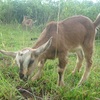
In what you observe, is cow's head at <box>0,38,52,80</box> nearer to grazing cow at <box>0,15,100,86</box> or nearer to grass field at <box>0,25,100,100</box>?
grazing cow at <box>0,15,100,86</box>

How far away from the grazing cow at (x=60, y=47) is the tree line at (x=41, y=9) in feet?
19.1

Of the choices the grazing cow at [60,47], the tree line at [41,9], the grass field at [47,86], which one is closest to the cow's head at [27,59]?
the grazing cow at [60,47]

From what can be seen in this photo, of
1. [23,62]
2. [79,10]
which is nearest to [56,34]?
[23,62]

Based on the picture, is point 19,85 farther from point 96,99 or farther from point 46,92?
point 96,99

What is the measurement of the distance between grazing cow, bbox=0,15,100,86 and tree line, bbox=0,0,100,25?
19.1ft

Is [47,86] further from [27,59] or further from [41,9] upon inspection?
[41,9]

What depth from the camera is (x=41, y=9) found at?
1383cm

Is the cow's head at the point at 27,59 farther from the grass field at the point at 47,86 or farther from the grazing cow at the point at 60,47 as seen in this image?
the grass field at the point at 47,86

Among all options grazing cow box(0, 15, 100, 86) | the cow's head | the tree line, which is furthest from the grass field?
the tree line

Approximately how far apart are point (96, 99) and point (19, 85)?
4.41 ft

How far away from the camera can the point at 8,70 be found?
518 centimetres

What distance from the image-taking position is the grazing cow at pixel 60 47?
433cm

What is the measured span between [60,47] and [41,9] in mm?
9087

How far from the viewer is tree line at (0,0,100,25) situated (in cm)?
1202
